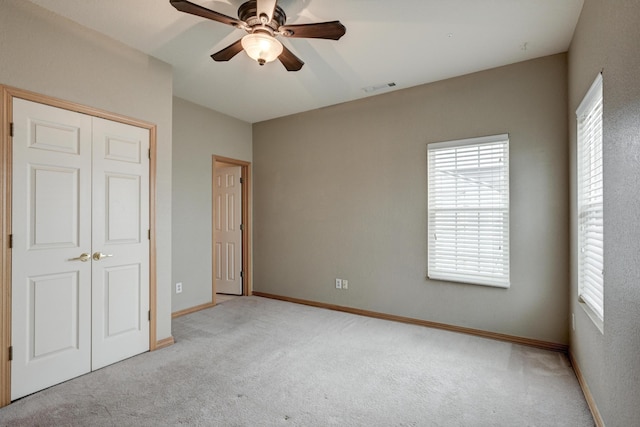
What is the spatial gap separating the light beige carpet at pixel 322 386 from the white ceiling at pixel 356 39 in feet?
9.25

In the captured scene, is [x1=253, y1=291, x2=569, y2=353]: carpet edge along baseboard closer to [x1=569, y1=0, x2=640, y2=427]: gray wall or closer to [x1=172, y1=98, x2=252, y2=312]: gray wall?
[x1=569, y1=0, x2=640, y2=427]: gray wall

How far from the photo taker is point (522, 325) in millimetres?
3094

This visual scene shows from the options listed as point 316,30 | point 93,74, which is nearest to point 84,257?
point 93,74

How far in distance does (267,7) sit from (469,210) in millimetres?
2715

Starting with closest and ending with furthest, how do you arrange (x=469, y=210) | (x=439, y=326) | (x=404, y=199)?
1. (x=469, y=210)
2. (x=439, y=326)
3. (x=404, y=199)

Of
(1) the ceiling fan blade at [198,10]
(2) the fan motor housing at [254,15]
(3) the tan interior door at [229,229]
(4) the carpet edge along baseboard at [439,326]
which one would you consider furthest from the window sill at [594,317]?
(3) the tan interior door at [229,229]

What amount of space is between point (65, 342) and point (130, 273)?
2.22 feet

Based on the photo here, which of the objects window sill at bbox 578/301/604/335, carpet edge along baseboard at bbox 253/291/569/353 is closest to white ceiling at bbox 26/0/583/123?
window sill at bbox 578/301/604/335

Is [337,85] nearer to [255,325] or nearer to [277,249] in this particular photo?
[277,249]

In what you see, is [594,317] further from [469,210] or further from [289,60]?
[289,60]

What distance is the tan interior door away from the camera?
5152 mm

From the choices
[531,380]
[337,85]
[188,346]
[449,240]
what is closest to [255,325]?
[188,346]

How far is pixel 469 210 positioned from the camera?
11.0 ft

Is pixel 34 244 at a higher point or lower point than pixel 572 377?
higher
